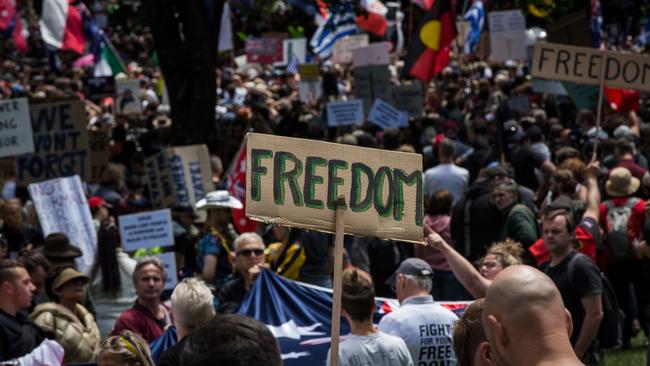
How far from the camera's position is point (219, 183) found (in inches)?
587

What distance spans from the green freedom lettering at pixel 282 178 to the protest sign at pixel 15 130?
821cm

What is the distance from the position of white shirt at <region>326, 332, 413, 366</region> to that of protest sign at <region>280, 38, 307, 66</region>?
2259cm

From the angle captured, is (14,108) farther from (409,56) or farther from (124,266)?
(409,56)

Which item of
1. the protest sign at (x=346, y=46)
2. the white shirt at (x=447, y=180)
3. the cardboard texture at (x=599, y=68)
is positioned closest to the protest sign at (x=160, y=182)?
the white shirt at (x=447, y=180)

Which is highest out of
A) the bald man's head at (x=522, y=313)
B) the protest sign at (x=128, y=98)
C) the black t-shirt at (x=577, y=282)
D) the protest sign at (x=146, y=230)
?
the bald man's head at (x=522, y=313)

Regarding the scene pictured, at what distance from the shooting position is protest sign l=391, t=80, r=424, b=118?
773 inches

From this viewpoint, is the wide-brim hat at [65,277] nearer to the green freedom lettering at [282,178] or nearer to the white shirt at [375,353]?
the white shirt at [375,353]

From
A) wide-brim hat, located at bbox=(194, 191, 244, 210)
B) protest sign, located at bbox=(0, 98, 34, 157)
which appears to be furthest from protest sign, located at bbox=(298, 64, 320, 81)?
wide-brim hat, located at bbox=(194, 191, 244, 210)

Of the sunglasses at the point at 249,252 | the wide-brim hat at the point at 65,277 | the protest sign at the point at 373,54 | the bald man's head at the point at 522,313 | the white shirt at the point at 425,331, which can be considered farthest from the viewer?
the protest sign at the point at 373,54

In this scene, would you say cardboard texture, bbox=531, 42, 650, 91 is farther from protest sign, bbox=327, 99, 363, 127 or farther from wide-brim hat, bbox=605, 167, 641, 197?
protest sign, bbox=327, 99, 363, 127

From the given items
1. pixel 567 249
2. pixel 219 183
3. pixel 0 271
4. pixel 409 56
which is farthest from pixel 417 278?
pixel 409 56

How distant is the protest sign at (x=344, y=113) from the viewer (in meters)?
18.5

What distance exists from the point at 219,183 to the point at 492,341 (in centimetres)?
1159

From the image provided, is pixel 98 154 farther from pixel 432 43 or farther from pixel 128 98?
pixel 128 98
